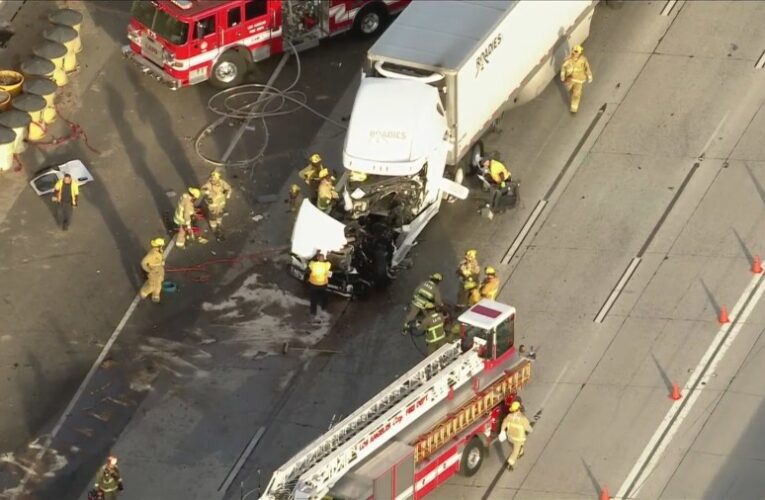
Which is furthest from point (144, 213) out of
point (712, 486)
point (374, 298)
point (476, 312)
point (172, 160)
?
point (712, 486)

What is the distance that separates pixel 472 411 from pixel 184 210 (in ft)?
29.2

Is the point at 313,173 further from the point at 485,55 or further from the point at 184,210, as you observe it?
the point at 485,55

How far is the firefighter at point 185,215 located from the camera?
42750mm

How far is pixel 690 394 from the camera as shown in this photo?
39.7m

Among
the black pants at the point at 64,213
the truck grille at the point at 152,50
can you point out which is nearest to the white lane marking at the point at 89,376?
the black pants at the point at 64,213

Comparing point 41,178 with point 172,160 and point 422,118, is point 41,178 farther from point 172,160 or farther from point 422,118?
point 422,118

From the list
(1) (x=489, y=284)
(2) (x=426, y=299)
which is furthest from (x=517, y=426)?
(1) (x=489, y=284)

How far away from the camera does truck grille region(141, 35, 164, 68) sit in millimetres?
47031

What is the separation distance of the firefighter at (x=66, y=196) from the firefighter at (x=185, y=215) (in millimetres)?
2216

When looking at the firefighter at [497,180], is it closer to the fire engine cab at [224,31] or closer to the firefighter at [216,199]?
the firefighter at [216,199]

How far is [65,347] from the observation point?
4106cm

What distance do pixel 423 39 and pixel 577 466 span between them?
9.97 metres

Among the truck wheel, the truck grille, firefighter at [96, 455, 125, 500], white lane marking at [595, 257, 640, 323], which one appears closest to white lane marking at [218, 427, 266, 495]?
firefighter at [96, 455, 125, 500]

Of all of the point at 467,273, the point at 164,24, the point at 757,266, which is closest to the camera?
the point at 467,273
